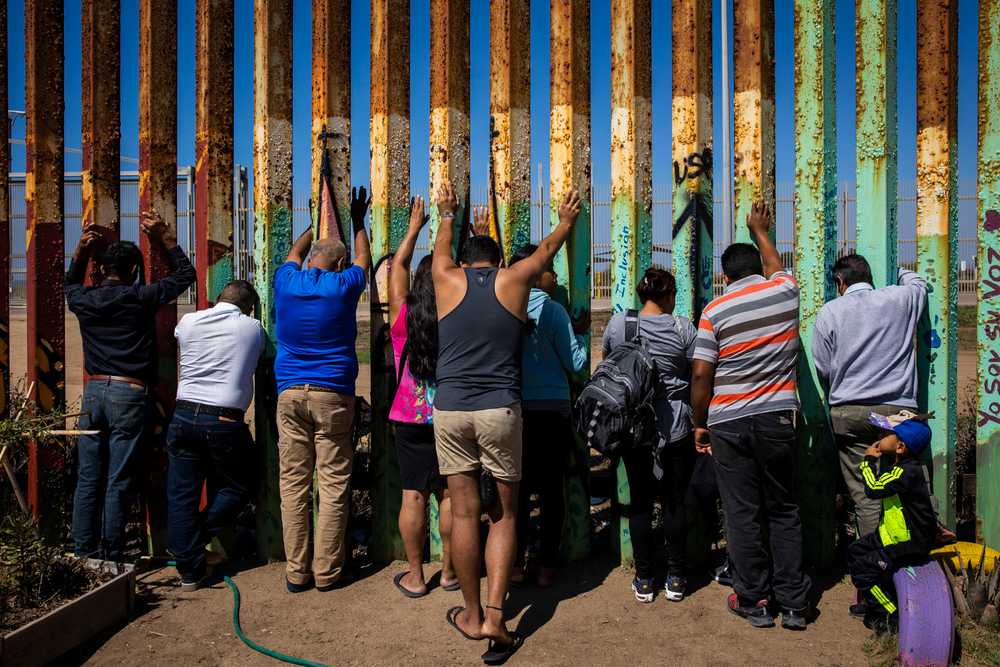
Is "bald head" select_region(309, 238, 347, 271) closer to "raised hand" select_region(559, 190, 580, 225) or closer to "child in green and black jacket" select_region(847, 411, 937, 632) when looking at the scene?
"raised hand" select_region(559, 190, 580, 225)

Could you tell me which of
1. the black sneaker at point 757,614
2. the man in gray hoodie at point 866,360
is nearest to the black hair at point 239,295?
the black sneaker at point 757,614

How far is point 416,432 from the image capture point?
4672 mm

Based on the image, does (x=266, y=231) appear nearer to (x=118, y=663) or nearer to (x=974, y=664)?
(x=118, y=663)

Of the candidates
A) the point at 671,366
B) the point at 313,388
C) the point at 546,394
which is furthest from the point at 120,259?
the point at 671,366

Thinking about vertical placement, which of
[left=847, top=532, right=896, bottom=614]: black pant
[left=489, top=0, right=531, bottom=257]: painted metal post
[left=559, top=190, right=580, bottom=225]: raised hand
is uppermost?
[left=489, top=0, right=531, bottom=257]: painted metal post

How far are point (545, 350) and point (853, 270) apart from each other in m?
1.85

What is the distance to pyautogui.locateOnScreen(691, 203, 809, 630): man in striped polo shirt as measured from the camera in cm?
421

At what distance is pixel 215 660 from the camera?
392 centimetres

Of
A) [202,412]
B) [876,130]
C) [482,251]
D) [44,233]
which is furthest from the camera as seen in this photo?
[44,233]

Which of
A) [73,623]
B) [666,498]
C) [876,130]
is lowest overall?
[73,623]

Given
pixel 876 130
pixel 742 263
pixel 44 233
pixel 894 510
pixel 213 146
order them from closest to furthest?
pixel 894 510 < pixel 742 263 < pixel 876 130 < pixel 213 146 < pixel 44 233

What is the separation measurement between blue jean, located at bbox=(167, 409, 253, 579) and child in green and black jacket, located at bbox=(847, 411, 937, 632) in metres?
3.60

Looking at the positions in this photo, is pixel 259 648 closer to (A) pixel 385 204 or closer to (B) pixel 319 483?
(B) pixel 319 483

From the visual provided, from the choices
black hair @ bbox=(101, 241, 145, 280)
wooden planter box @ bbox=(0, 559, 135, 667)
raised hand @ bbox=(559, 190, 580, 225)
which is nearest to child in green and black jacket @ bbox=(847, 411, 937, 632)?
raised hand @ bbox=(559, 190, 580, 225)
